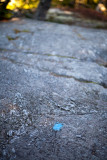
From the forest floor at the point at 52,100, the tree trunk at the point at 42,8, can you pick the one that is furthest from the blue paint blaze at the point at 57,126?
the tree trunk at the point at 42,8

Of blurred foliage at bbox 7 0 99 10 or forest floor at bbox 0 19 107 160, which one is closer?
forest floor at bbox 0 19 107 160

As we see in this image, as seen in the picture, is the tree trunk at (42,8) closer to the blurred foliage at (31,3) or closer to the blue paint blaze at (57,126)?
the blurred foliage at (31,3)

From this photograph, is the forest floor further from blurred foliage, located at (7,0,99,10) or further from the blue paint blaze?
blurred foliage, located at (7,0,99,10)

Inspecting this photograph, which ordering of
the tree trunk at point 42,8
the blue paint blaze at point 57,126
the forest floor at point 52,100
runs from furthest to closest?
1. the tree trunk at point 42,8
2. the blue paint blaze at point 57,126
3. the forest floor at point 52,100

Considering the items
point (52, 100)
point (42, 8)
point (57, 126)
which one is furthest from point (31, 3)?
point (57, 126)

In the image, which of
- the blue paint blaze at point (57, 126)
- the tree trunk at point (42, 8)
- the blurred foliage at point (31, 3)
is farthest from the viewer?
the blurred foliage at point (31, 3)

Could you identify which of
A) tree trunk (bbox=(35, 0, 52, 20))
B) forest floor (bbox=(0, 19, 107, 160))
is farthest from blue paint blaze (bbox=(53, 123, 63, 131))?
tree trunk (bbox=(35, 0, 52, 20))

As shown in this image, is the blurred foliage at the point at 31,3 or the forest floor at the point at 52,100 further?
the blurred foliage at the point at 31,3

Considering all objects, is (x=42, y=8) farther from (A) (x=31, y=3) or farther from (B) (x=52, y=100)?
(B) (x=52, y=100)

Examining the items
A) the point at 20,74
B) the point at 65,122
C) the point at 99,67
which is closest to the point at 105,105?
the point at 65,122
